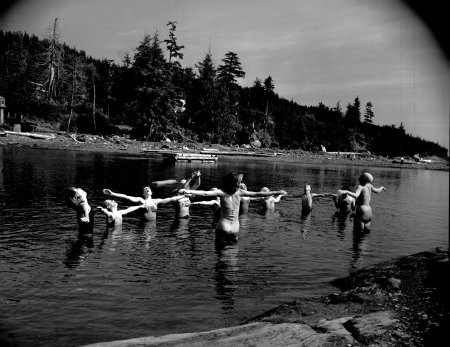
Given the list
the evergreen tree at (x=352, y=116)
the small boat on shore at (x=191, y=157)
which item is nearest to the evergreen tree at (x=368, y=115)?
the evergreen tree at (x=352, y=116)

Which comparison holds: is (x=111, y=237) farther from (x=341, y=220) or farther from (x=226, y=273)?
(x=341, y=220)

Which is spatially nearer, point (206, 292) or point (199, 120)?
point (206, 292)

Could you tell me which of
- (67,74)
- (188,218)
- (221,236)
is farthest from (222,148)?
(221,236)

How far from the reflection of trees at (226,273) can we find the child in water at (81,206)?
4.91 m

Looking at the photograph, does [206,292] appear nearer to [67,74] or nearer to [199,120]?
[199,120]

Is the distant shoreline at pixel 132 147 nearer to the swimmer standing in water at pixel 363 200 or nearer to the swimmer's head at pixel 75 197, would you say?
the swimmer standing in water at pixel 363 200

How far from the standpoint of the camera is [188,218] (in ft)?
70.7

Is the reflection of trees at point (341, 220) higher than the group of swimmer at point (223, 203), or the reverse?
the group of swimmer at point (223, 203)

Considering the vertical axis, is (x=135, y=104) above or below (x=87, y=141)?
above

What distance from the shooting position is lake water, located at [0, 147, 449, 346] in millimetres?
8859

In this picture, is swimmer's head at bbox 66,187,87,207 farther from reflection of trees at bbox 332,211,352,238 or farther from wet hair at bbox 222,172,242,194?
reflection of trees at bbox 332,211,352,238

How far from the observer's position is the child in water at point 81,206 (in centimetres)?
1505

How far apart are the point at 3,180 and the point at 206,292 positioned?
1038 inches

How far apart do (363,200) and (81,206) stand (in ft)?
38.3
